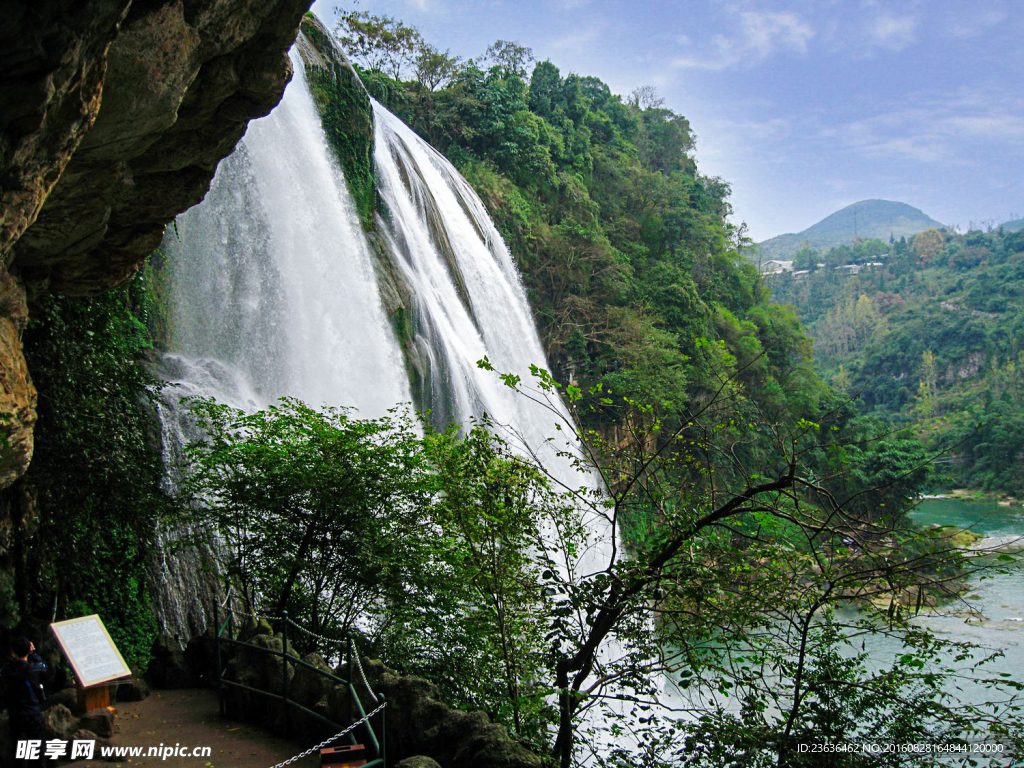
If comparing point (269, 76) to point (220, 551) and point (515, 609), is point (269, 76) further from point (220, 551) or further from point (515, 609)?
point (220, 551)

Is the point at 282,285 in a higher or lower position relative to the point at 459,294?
lower

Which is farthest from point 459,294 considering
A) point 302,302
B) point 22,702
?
point 22,702

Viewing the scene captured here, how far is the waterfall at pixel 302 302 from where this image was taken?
11.0m

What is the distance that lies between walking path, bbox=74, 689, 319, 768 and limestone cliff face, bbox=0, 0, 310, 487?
1.92 meters

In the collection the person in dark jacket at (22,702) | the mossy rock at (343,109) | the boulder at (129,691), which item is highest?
the mossy rock at (343,109)

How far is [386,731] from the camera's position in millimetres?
4906

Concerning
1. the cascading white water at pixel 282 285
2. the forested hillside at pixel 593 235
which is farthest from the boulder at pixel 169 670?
the forested hillside at pixel 593 235

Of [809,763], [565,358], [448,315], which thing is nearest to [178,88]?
[809,763]

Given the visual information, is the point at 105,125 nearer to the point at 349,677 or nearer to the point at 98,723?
the point at 349,677

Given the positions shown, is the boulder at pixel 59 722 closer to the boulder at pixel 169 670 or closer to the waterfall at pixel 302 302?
the boulder at pixel 169 670

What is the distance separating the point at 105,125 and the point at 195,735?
3.94 m

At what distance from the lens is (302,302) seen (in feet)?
40.0

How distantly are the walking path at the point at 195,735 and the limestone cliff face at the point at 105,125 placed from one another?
192 cm

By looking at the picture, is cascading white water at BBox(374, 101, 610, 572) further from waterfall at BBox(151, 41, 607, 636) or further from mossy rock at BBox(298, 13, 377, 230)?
mossy rock at BBox(298, 13, 377, 230)
